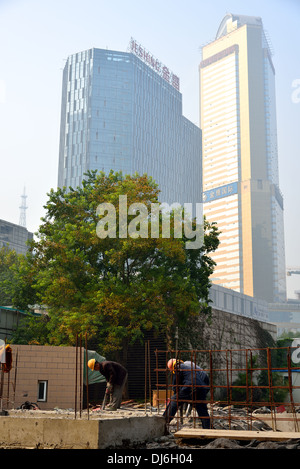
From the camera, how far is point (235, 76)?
17588cm

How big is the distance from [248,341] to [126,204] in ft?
46.8

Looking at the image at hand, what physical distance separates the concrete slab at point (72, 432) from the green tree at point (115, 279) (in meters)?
12.7

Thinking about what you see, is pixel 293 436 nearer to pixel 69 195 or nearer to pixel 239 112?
pixel 69 195

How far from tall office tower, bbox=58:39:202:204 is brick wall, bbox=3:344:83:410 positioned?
95.3 meters

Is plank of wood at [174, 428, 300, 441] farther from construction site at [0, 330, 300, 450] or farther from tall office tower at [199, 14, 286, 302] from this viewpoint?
tall office tower at [199, 14, 286, 302]

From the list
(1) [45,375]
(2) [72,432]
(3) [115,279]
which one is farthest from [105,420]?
(3) [115,279]

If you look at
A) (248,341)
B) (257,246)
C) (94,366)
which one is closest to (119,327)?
(94,366)

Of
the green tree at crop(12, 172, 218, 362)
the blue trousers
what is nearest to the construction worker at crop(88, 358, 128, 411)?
the blue trousers

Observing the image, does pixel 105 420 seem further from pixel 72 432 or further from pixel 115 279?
pixel 115 279

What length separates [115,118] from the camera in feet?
385

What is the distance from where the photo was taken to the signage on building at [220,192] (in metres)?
166

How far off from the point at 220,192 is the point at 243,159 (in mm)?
11994

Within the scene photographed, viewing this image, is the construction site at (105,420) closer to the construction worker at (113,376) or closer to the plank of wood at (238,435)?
the plank of wood at (238,435)

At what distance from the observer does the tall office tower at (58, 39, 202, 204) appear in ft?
379
